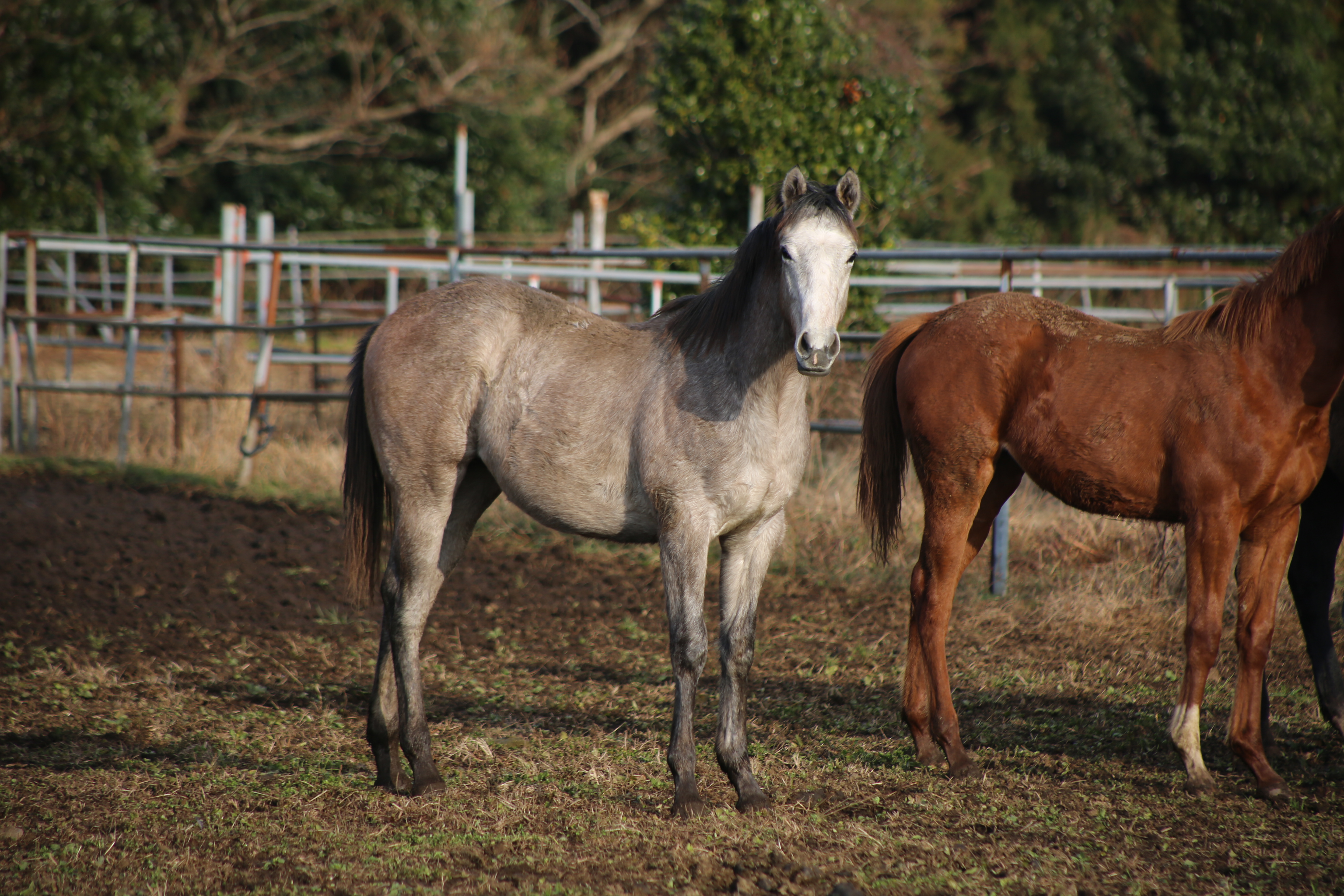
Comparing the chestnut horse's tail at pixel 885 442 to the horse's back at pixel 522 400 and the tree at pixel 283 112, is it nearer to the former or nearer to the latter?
the horse's back at pixel 522 400

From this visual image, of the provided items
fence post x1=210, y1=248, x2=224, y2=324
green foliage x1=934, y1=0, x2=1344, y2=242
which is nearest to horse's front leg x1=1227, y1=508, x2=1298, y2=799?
fence post x1=210, y1=248, x2=224, y2=324

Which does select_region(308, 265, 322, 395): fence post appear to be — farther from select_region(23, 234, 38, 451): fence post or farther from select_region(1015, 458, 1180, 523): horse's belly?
select_region(1015, 458, 1180, 523): horse's belly

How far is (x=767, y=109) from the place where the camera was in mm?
9227

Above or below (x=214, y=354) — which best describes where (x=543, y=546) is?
below

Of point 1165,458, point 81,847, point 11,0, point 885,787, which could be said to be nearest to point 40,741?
point 81,847

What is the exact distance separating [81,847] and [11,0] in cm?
1443

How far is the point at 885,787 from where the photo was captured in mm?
3445

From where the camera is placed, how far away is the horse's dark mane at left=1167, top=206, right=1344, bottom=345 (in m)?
3.48

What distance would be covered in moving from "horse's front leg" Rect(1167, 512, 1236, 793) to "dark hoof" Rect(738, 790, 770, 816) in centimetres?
137

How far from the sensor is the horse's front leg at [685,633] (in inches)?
125

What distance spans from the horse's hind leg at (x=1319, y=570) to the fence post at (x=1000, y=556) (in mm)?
1748

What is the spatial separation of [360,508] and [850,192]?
2.01 meters

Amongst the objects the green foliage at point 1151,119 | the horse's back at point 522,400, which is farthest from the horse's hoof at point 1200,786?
the green foliage at point 1151,119

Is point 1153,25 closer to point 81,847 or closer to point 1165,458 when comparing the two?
point 1165,458
